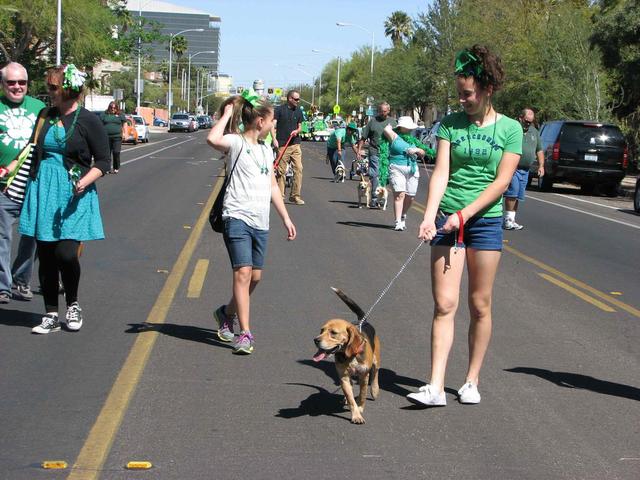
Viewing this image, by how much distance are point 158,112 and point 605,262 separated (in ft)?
391

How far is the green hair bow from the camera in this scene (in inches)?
273

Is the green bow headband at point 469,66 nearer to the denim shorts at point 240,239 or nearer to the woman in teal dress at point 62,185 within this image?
the denim shorts at point 240,239

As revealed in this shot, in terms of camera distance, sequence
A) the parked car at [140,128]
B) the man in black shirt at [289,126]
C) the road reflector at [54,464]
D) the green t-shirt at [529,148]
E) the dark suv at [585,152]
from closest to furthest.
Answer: the road reflector at [54,464], the green t-shirt at [529,148], the man in black shirt at [289,126], the dark suv at [585,152], the parked car at [140,128]

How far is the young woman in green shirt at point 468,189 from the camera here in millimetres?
5707

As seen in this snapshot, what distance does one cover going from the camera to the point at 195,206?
18547mm

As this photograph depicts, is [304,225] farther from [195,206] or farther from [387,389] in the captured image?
[387,389]

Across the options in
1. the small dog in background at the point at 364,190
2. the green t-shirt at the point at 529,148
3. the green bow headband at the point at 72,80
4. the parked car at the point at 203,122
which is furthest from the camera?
the parked car at the point at 203,122

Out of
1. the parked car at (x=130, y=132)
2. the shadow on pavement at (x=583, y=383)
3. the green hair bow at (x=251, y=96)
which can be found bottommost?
the parked car at (x=130, y=132)

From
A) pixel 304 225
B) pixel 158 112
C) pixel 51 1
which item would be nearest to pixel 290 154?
pixel 304 225

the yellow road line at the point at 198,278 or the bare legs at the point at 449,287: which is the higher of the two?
the bare legs at the point at 449,287

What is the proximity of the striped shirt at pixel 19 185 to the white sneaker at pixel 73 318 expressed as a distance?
3.58ft

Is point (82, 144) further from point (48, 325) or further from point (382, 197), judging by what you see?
point (382, 197)

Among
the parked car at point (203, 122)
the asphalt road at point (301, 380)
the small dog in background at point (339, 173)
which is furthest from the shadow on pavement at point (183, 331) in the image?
the parked car at point (203, 122)

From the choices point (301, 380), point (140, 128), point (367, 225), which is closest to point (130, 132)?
point (140, 128)
